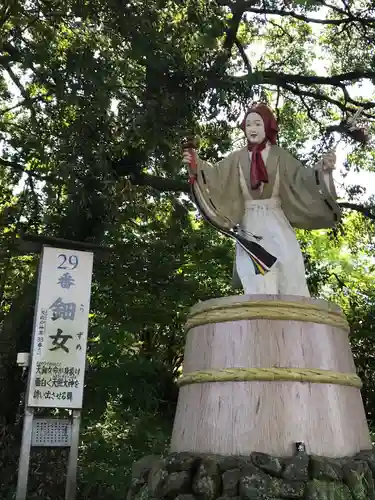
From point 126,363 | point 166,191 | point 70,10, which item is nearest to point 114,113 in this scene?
point 70,10

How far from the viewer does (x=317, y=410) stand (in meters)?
2.73

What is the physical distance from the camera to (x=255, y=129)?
363 centimetres

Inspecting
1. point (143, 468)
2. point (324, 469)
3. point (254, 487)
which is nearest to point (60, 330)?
point (143, 468)

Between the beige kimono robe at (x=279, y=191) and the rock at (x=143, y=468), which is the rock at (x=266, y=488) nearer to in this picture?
the rock at (x=143, y=468)

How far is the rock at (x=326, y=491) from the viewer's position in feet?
7.92

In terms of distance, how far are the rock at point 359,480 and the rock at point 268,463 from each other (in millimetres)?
338

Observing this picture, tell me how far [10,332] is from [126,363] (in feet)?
4.77

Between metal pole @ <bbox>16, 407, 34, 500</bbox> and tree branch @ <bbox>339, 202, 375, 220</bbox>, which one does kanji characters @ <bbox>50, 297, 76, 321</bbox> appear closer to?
metal pole @ <bbox>16, 407, 34, 500</bbox>

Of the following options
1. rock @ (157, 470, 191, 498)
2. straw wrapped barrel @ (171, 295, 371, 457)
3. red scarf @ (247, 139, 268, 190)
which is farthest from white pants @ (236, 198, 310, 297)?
rock @ (157, 470, 191, 498)

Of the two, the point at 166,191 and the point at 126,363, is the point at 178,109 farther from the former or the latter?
the point at 126,363

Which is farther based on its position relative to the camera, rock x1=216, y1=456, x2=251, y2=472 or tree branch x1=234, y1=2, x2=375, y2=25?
tree branch x1=234, y1=2, x2=375, y2=25

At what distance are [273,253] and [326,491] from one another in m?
1.45

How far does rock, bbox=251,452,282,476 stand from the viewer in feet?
8.14

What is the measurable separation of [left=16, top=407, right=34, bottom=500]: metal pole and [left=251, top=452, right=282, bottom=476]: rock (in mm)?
2327
